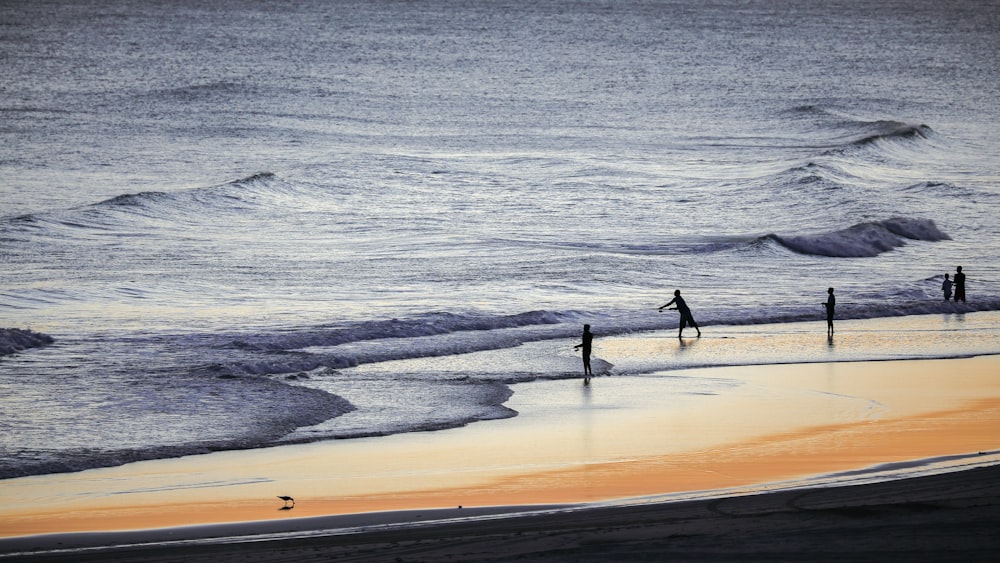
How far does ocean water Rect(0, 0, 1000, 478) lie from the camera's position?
56.1ft

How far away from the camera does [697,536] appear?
361 inches

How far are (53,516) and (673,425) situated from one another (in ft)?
21.1

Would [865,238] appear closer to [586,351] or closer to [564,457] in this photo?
[586,351]

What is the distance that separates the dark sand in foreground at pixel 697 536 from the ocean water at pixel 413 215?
3.92 meters

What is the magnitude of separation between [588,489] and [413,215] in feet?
92.3

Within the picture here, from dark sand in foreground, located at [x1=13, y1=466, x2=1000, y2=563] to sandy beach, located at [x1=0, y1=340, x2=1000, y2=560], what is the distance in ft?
0.08

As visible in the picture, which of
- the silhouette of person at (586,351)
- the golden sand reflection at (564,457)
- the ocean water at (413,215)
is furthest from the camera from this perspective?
the silhouette of person at (586,351)

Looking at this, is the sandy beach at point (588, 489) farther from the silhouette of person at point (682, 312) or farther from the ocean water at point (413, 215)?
the silhouette of person at point (682, 312)

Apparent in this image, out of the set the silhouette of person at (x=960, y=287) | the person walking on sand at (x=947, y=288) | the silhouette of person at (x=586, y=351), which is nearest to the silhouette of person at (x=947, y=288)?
the person walking on sand at (x=947, y=288)

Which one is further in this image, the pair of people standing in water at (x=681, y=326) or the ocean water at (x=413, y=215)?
the pair of people standing in water at (x=681, y=326)

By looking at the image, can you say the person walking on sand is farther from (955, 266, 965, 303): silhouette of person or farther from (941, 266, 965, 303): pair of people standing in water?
(955, 266, 965, 303): silhouette of person

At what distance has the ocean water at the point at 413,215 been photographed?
56.1 ft

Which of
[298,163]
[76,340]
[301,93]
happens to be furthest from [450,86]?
[76,340]

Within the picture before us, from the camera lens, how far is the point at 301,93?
6981cm
